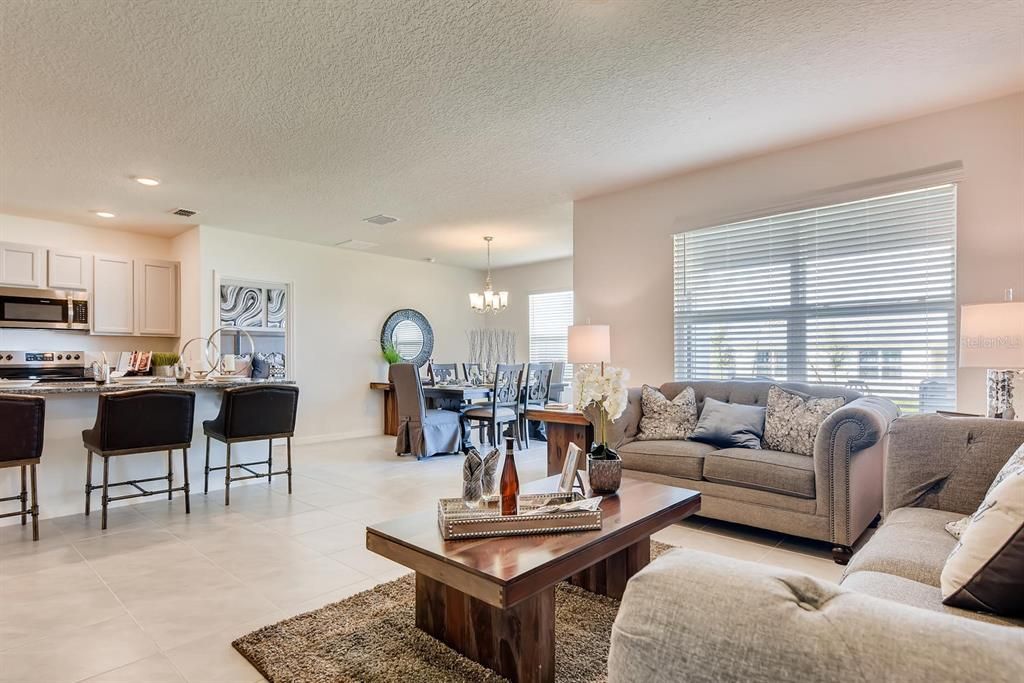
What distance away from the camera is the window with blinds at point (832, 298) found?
11.0ft

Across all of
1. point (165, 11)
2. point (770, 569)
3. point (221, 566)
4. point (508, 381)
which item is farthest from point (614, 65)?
point (508, 381)

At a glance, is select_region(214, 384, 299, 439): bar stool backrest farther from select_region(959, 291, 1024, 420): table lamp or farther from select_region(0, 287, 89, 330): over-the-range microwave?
select_region(959, 291, 1024, 420): table lamp

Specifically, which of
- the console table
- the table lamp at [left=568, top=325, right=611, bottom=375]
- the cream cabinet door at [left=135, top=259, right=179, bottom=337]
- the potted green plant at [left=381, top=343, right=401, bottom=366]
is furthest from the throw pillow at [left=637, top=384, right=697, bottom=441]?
the cream cabinet door at [left=135, top=259, right=179, bottom=337]

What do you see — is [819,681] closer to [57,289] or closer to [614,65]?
[614,65]

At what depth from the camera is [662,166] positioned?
4215 millimetres

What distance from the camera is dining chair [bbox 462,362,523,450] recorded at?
20.6ft

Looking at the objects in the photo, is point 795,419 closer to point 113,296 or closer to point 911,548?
point 911,548

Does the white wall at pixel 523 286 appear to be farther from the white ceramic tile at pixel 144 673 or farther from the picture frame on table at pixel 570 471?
the white ceramic tile at pixel 144 673

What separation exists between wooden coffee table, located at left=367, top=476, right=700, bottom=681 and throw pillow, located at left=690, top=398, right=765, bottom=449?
139 centimetres

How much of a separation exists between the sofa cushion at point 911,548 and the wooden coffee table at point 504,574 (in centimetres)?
69

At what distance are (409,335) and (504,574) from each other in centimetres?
665

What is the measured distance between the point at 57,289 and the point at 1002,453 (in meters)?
7.47

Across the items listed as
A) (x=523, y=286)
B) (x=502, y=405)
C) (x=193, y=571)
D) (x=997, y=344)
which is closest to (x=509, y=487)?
(x=193, y=571)

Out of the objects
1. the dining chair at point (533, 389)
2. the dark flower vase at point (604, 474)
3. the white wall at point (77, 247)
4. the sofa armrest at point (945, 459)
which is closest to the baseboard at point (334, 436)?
the white wall at point (77, 247)
